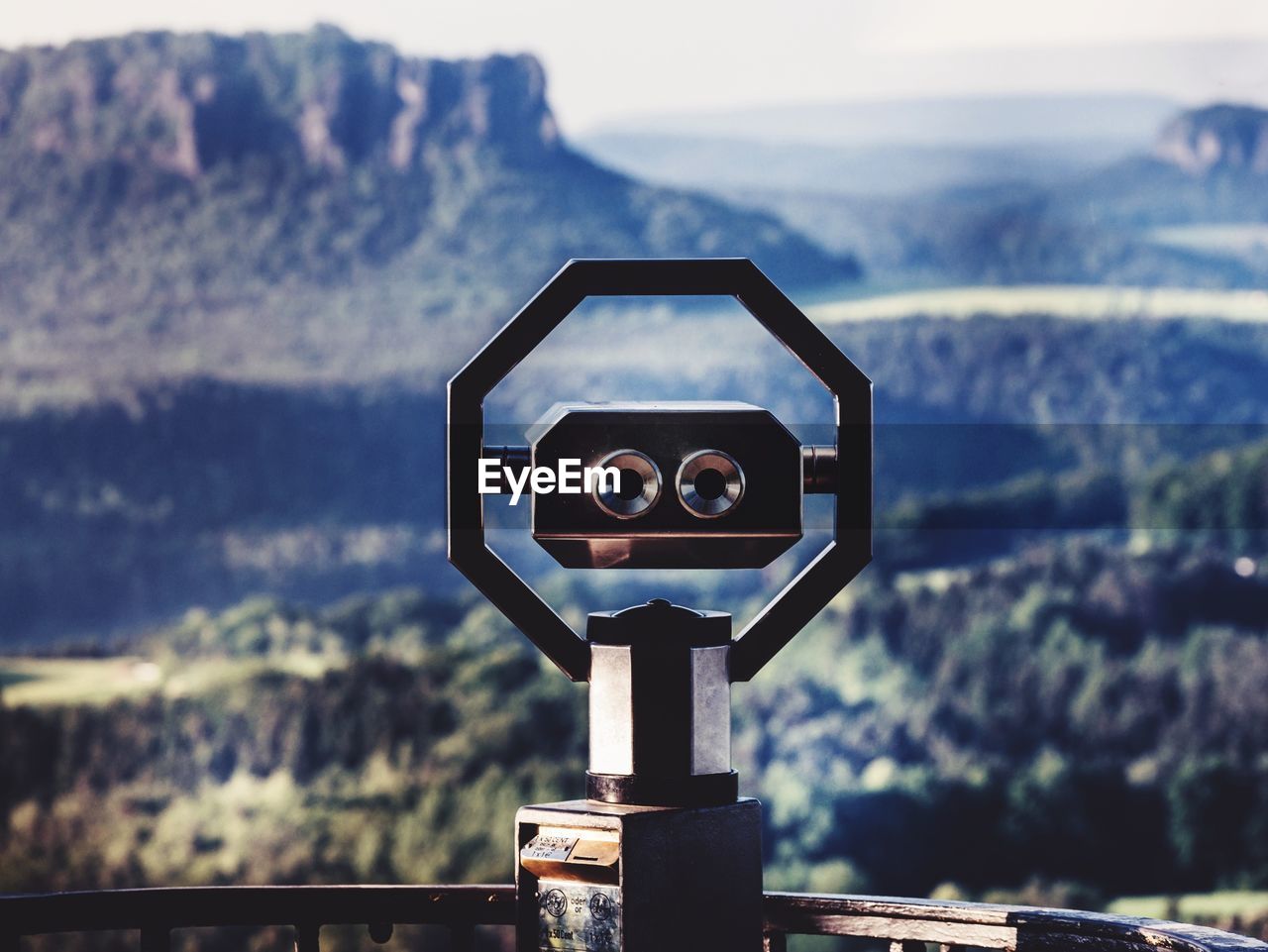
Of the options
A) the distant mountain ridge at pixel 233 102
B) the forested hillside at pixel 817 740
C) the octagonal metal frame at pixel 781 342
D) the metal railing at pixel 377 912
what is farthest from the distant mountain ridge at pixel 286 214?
the octagonal metal frame at pixel 781 342

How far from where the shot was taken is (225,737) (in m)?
24.6

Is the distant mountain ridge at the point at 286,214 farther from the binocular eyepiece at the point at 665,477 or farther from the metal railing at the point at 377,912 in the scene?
the binocular eyepiece at the point at 665,477

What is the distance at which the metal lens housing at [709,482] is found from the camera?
2006 mm

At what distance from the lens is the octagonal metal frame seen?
207 cm

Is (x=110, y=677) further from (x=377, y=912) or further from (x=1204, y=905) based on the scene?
(x=377, y=912)

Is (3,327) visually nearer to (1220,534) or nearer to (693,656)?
(1220,534)

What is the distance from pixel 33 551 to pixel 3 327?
302 centimetres

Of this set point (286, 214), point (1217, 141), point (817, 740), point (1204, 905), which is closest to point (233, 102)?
point (286, 214)

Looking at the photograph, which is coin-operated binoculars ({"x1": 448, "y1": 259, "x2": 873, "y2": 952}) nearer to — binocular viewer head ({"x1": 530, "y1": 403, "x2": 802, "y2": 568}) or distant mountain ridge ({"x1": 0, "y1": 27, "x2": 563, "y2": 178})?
binocular viewer head ({"x1": 530, "y1": 403, "x2": 802, "y2": 568})

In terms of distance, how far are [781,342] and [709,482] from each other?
0.18 metres

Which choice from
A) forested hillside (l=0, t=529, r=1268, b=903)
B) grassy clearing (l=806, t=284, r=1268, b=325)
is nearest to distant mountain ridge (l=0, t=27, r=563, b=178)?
grassy clearing (l=806, t=284, r=1268, b=325)

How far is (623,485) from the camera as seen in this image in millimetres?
2018

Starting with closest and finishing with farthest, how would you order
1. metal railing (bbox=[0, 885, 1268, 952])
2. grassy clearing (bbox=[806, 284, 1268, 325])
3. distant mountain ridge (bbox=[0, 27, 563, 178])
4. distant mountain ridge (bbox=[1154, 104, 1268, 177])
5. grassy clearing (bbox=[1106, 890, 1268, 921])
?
1. metal railing (bbox=[0, 885, 1268, 952])
2. grassy clearing (bbox=[1106, 890, 1268, 921])
3. grassy clearing (bbox=[806, 284, 1268, 325])
4. distant mountain ridge (bbox=[1154, 104, 1268, 177])
5. distant mountain ridge (bbox=[0, 27, 563, 178])

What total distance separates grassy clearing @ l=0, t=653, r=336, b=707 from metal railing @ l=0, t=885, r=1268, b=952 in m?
21.7
